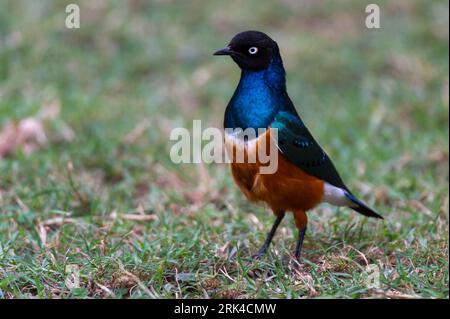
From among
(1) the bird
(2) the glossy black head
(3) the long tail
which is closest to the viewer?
(1) the bird

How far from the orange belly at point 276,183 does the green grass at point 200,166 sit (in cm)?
32

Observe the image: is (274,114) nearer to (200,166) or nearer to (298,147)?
(298,147)

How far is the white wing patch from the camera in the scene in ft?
14.6

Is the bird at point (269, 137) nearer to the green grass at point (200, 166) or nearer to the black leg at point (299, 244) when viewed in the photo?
the black leg at point (299, 244)

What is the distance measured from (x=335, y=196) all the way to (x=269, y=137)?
665 millimetres

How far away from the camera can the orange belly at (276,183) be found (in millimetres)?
4094

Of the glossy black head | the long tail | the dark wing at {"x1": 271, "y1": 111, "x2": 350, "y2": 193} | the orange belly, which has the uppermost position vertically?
the glossy black head

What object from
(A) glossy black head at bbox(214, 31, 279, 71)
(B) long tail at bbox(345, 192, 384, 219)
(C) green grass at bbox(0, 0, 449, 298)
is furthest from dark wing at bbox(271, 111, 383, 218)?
(C) green grass at bbox(0, 0, 449, 298)

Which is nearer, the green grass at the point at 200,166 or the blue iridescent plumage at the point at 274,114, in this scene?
the green grass at the point at 200,166

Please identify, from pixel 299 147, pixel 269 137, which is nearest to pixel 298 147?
pixel 299 147

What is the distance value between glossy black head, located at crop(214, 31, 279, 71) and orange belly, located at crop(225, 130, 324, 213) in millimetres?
409

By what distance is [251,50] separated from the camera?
4.25m

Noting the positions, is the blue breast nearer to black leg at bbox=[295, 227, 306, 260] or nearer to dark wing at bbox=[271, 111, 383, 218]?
dark wing at bbox=[271, 111, 383, 218]

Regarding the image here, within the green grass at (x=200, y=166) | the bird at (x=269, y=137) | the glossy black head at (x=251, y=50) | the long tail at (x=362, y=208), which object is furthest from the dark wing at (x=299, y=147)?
the green grass at (x=200, y=166)
